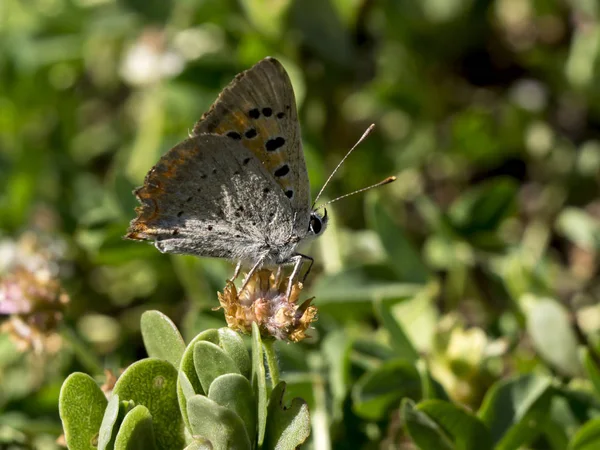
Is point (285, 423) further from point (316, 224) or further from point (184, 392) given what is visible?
point (316, 224)

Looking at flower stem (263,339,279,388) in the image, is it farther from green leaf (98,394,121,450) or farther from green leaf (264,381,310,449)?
green leaf (98,394,121,450)

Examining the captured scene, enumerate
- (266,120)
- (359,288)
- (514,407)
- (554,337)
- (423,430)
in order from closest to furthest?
(423,430) < (514,407) < (266,120) < (554,337) < (359,288)

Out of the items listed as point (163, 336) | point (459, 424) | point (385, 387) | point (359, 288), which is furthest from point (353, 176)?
point (163, 336)

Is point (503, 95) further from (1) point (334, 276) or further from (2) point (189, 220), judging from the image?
(2) point (189, 220)

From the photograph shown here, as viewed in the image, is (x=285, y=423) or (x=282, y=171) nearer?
(x=285, y=423)

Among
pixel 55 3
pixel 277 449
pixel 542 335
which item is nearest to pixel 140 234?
pixel 277 449

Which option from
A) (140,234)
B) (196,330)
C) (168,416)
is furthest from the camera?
(196,330)

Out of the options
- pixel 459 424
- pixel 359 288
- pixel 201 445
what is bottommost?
pixel 459 424
